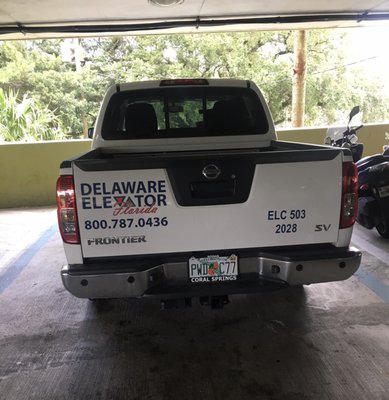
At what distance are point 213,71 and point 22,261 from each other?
17.4 m

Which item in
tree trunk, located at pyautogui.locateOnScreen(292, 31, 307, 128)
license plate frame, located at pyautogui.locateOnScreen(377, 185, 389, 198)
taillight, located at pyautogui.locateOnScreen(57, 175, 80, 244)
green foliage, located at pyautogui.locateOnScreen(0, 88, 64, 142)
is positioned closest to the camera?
taillight, located at pyautogui.locateOnScreen(57, 175, 80, 244)

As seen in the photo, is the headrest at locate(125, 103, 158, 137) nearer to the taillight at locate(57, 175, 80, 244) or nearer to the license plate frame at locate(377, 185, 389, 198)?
the taillight at locate(57, 175, 80, 244)

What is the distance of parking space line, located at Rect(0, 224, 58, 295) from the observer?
4277mm

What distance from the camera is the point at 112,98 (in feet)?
12.5

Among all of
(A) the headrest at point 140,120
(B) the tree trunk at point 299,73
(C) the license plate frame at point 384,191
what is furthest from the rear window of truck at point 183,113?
(B) the tree trunk at point 299,73

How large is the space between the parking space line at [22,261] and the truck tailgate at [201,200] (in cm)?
226

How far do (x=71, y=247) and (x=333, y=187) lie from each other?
5.76 ft

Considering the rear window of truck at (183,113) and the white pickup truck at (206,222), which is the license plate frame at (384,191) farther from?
the white pickup truck at (206,222)

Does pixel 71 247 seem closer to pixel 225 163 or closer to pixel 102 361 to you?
pixel 102 361

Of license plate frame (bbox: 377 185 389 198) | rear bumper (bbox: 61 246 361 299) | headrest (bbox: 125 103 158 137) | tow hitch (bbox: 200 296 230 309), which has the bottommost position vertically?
tow hitch (bbox: 200 296 230 309)

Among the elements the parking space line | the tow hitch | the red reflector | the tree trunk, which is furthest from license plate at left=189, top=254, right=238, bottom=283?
the tree trunk

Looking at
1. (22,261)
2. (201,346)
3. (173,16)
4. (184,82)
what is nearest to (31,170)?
(22,261)

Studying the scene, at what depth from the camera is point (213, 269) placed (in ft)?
8.54

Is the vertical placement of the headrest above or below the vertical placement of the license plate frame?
above
